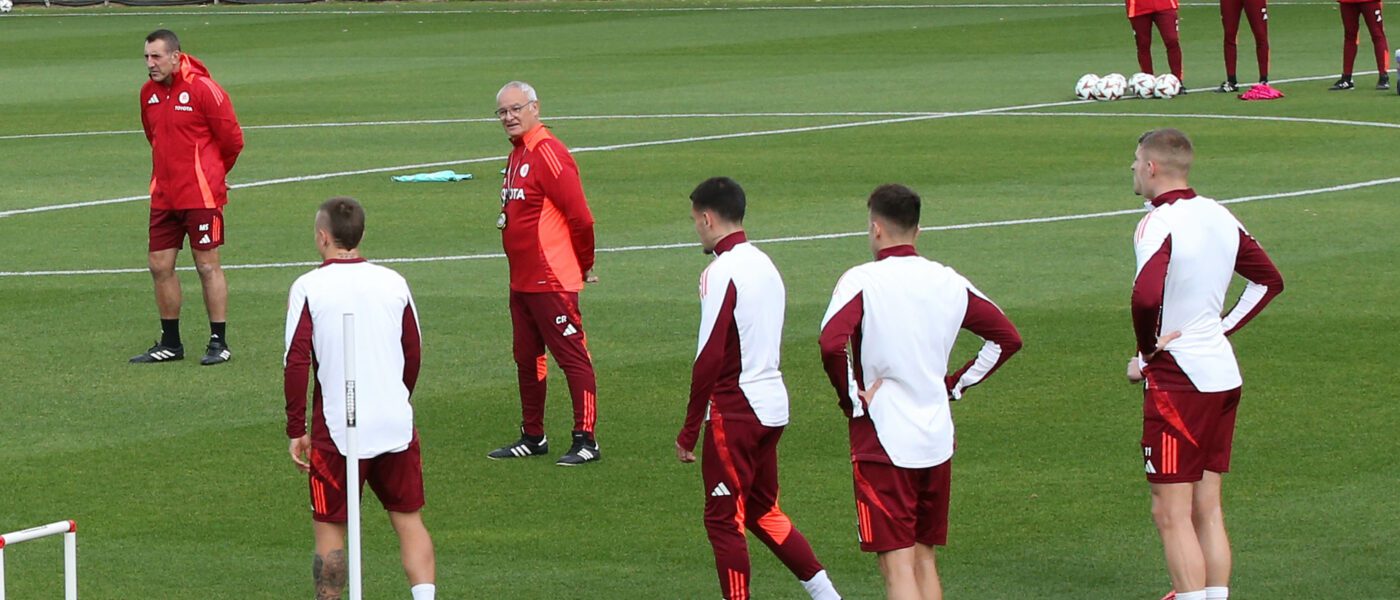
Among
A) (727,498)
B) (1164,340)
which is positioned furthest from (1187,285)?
(727,498)

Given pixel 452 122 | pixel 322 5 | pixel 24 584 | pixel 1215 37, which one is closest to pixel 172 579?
pixel 24 584

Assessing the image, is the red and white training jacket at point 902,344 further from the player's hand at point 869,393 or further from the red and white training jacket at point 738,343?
the red and white training jacket at point 738,343

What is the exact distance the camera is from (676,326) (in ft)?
47.9

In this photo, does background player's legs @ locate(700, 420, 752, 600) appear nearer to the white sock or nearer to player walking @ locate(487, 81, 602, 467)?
the white sock

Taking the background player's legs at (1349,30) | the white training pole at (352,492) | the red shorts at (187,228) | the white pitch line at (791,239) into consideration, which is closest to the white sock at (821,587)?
the white training pole at (352,492)

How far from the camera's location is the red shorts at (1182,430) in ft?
26.9

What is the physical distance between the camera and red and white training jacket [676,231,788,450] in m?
8.29

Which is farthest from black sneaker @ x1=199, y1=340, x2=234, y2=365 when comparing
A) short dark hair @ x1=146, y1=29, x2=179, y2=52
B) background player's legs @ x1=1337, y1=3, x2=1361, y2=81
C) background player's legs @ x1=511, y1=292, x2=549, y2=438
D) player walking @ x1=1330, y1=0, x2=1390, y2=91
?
player walking @ x1=1330, y1=0, x2=1390, y2=91

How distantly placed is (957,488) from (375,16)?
37757 mm

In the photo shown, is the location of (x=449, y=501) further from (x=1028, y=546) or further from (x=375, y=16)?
(x=375, y=16)

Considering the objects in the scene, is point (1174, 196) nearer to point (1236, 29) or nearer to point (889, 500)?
point (889, 500)

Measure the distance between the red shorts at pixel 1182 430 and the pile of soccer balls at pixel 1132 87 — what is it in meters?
19.9

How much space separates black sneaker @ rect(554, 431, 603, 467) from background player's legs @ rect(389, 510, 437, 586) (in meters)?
2.83

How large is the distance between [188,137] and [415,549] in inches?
245
